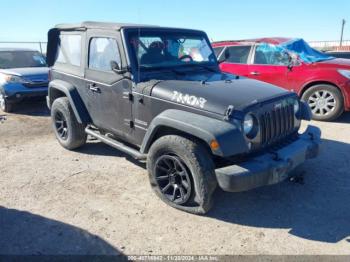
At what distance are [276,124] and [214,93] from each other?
0.77 m

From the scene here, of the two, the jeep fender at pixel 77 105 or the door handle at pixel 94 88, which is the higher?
the door handle at pixel 94 88

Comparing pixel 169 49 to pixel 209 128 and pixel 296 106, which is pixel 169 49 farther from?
pixel 296 106

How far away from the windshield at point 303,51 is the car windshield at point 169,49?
10.4 ft

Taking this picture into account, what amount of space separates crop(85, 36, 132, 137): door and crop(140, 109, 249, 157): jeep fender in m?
0.81

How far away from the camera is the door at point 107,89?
4.17m

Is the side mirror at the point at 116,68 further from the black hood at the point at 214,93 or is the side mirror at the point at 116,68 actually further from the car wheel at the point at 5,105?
the car wheel at the point at 5,105

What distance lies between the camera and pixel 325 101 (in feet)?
22.3

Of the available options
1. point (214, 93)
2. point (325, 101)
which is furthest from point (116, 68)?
point (325, 101)

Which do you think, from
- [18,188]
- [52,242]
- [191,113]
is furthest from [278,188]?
[18,188]

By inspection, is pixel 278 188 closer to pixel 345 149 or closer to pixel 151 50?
pixel 345 149

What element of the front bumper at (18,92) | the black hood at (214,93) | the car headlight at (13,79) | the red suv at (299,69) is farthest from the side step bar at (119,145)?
the car headlight at (13,79)

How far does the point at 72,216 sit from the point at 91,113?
182 cm

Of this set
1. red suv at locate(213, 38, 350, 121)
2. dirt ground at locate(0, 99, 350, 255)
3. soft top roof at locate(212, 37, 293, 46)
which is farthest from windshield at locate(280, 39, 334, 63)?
dirt ground at locate(0, 99, 350, 255)

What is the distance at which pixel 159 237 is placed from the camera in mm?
3205
